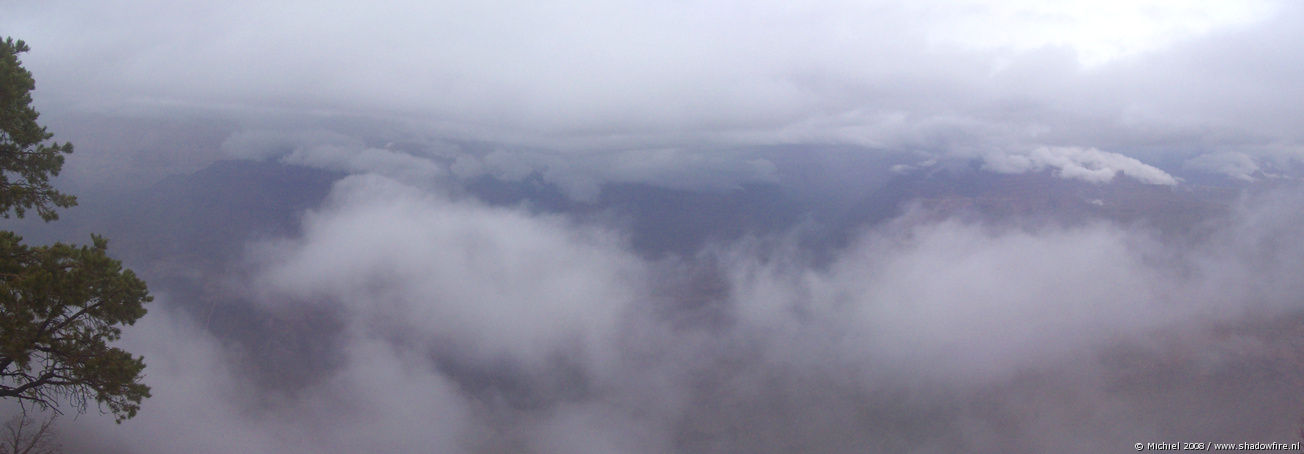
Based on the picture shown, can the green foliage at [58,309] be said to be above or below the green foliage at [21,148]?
below

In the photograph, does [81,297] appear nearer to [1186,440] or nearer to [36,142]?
[36,142]

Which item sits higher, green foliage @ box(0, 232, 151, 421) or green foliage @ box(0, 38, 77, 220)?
green foliage @ box(0, 38, 77, 220)

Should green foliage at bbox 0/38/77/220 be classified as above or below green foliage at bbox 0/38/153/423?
above

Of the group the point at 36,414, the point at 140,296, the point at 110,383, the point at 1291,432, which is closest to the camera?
the point at 110,383

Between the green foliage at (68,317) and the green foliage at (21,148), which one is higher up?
the green foliage at (21,148)

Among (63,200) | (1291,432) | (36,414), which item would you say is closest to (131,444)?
(36,414)

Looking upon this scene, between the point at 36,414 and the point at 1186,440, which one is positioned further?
the point at 1186,440

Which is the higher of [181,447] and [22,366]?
[22,366]

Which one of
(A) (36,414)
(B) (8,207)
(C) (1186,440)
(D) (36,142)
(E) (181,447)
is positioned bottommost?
(C) (1186,440)
